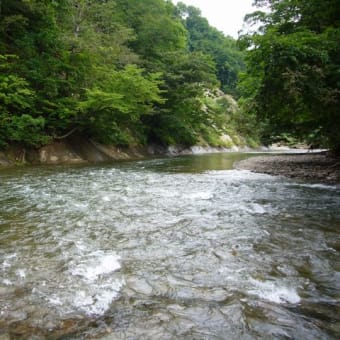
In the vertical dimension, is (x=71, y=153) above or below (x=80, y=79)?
below

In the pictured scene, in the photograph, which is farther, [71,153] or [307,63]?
[71,153]

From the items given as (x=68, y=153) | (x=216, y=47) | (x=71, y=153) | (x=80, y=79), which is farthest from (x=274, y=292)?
(x=216, y=47)

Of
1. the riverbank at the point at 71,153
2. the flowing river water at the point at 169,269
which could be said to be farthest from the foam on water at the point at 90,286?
the riverbank at the point at 71,153

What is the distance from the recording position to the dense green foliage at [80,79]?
52.0 feet

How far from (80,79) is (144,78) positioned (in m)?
5.16

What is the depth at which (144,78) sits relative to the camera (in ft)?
73.6

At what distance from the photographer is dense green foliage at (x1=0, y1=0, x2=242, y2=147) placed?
15852mm

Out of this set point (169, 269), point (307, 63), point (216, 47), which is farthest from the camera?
point (216, 47)

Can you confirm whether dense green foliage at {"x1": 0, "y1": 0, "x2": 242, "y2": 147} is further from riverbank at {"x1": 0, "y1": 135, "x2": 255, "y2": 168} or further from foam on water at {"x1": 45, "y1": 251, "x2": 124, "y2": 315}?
foam on water at {"x1": 45, "y1": 251, "x2": 124, "y2": 315}

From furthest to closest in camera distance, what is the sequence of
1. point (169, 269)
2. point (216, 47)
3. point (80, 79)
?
point (216, 47) → point (80, 79) → point (169, 269)

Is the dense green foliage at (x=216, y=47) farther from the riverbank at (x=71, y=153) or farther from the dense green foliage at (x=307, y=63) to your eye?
the dense green foliage at (x=307, y=63)

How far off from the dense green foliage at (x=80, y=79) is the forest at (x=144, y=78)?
65mm

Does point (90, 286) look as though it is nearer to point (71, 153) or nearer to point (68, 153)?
point (68, 153)

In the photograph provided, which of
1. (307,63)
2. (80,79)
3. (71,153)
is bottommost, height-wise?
(71,153)
